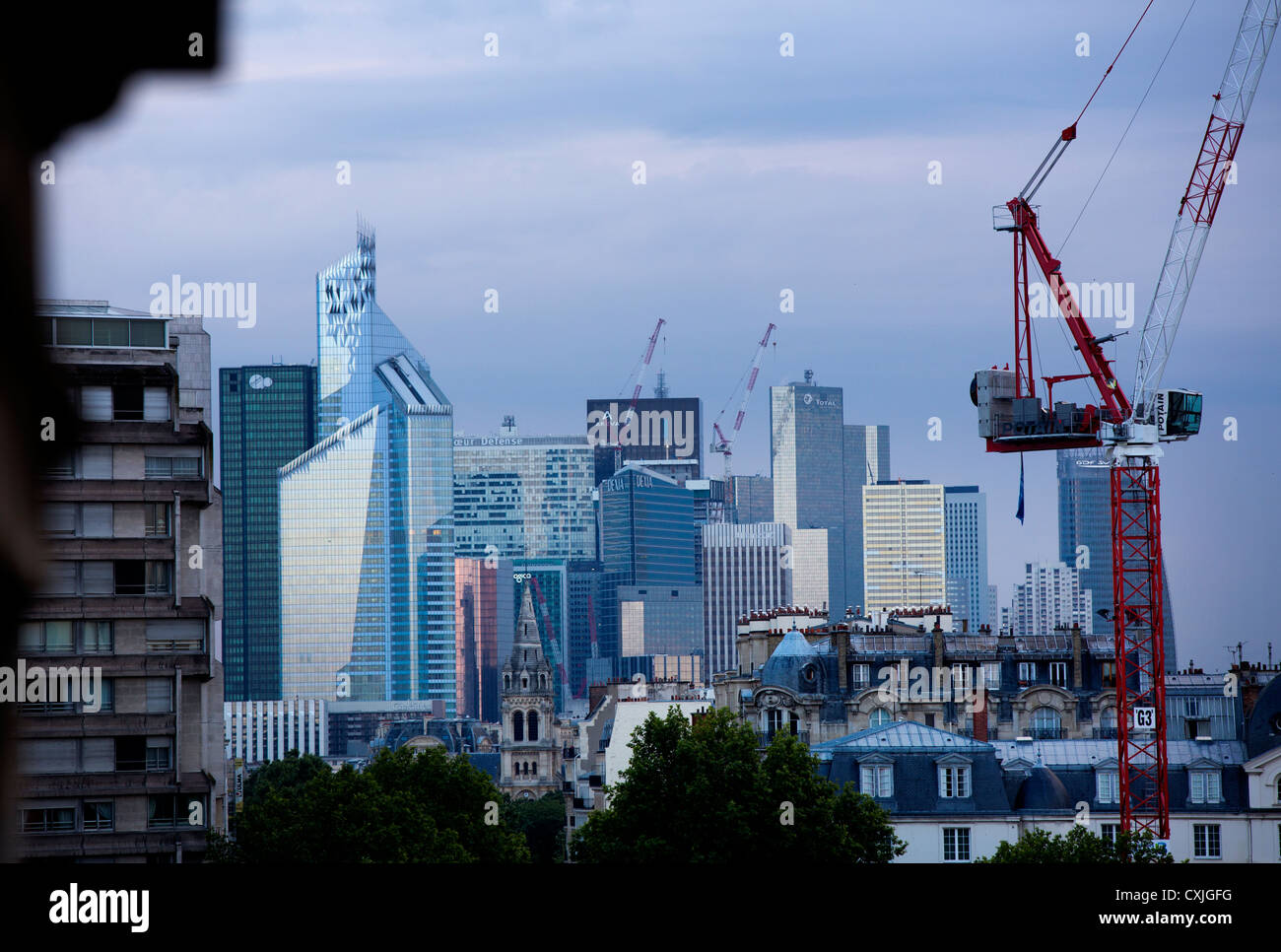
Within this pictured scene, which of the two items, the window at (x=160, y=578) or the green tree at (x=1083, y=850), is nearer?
the green tree at (x=1083, y=850)

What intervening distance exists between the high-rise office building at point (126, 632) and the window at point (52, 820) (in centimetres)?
5

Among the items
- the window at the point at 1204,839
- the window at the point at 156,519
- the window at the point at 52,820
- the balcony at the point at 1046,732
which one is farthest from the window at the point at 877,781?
the balcony at the point at 1046,732

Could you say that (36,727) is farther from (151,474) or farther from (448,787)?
(448,787)

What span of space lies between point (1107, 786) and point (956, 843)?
9495 mm

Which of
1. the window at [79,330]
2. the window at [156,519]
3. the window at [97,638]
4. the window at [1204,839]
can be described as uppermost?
the window at [79,330]

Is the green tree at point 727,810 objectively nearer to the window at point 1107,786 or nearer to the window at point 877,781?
the window at point 877,781

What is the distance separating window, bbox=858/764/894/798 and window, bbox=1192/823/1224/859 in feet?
44.2

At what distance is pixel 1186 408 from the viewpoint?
3497 inches

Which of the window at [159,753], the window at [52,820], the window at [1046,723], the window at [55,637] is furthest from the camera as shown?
the window at [1046,723]

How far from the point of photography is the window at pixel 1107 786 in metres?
77.3

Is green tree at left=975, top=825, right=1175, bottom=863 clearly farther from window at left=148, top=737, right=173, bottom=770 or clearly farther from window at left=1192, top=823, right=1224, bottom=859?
window at left=148, top=737, right=173, bottom=770
